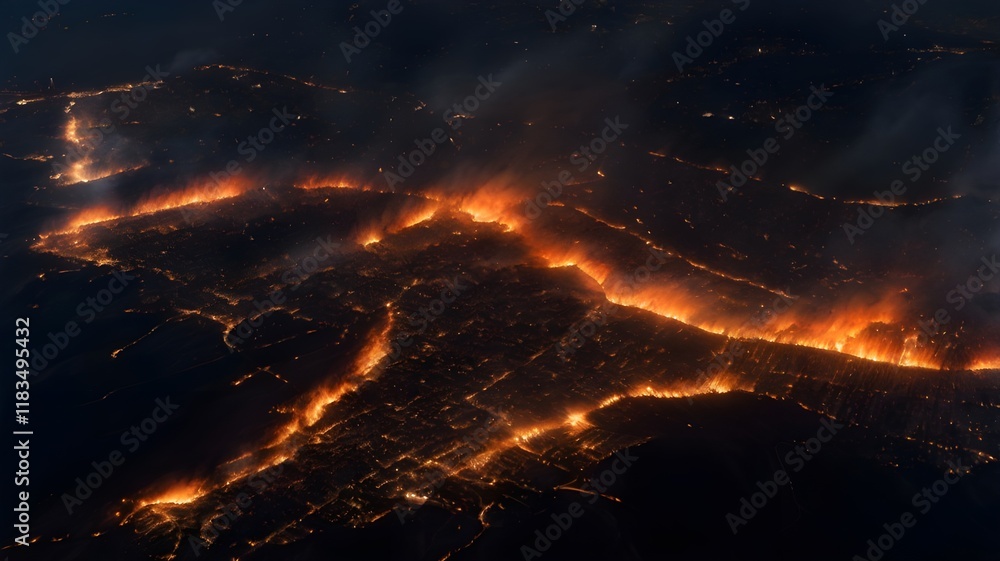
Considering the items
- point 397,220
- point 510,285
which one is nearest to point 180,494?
point 510,285

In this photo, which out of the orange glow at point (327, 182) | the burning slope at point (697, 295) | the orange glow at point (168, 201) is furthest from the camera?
the orange glow at point (327, 182)

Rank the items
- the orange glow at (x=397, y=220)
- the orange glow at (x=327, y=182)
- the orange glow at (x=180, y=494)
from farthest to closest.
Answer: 1. the orange glow at (x=327, y=182)
2. the orange glow at (x=397, y=220)
3. the orange glow at (x=180, y=494)

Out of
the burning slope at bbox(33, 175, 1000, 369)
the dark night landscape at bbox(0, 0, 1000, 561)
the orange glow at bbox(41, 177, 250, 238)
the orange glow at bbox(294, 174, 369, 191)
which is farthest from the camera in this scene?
the orange glow at bbox(294, 174, 369, 191)

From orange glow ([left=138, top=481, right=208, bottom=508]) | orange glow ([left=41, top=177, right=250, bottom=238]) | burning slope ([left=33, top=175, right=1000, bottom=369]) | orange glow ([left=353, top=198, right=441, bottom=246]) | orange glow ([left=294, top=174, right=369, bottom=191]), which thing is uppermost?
orange glow ([left=41, top=177, right=250, bottom=238])

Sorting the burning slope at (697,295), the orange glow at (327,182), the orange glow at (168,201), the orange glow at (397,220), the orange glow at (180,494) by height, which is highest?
the orange glow at (168,201)

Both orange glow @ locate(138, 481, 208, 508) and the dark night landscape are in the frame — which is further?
orange glow @ locate(138, 481, 208, 508)

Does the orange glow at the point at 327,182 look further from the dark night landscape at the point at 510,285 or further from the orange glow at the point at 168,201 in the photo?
→ the orange glow at the point at 168,201

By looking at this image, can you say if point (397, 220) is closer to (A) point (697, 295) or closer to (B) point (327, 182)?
(B) point (327, 182)

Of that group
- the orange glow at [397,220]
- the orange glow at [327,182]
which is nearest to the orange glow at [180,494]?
the orange glow at [397,220]

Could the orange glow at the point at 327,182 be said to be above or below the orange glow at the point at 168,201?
below

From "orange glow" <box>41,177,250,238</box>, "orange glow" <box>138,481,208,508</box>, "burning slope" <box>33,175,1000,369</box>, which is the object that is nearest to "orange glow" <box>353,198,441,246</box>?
"burning slope" <box>33,175,1000,369</box>

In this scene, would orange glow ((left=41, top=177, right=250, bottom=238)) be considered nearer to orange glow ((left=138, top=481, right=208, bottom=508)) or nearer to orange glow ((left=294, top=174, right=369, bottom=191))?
orange glow ((left=294, top=174, right=369, bottom=191))
